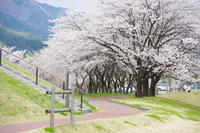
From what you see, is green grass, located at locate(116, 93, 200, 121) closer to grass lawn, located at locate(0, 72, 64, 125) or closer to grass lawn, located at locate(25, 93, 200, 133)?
grass lawn, located at locate(25, 93, 200, 133)

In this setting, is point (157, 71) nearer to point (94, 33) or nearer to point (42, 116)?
point (94, 33)

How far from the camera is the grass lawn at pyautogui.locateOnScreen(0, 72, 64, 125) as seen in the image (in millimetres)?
13102

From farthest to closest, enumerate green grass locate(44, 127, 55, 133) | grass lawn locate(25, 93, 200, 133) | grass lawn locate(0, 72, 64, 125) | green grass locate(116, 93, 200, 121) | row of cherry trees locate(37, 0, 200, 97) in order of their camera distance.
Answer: row of cherry trees locate(37, 0, 200, 97), green grass locate(116, 93, 200, 121), grass lawn locate(0, 72, 64, 125), grass lawn locate(25, 93, 200, 133), green grass locate(44, 127, 55, 133)

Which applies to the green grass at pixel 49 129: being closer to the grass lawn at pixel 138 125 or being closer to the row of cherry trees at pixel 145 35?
the grass lawn at pixel 138 125

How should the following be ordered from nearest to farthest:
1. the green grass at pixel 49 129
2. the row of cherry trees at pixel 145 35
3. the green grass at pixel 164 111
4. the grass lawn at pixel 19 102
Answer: the green grass at pixel 49 129 < the grass lawn at pixel 19 102 < the green grass at pixel 164 111 < the row of cherry trees at pixel 145 35

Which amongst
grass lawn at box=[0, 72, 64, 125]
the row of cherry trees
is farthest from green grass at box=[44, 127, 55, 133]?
the row of cherry trees

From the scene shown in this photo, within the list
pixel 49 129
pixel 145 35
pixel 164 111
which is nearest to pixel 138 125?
pixel 49 129

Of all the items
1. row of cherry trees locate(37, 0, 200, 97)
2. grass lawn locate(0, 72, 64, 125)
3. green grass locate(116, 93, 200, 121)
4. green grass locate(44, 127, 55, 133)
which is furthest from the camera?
row of cherry trees locate(37, 0, 200, 97)

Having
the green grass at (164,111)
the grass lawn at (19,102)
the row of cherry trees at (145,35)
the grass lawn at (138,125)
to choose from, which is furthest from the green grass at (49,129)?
the row of cherry trees at (145,35)

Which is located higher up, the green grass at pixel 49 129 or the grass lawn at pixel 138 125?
the green grass at pixel 49 129

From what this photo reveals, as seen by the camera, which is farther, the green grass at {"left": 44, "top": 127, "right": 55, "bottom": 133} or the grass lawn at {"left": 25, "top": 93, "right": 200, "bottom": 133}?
the grass lawn at {"left": 25, "top": 93, "right": 200, "bottom": 133}

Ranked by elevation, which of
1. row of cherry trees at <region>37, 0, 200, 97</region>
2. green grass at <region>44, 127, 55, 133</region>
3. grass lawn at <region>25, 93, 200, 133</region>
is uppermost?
row of cherry trees at <region>37, 0, 200, 97</region>

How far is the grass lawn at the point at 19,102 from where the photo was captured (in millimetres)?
13102

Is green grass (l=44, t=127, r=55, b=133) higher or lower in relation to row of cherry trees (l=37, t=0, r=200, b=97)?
lower
